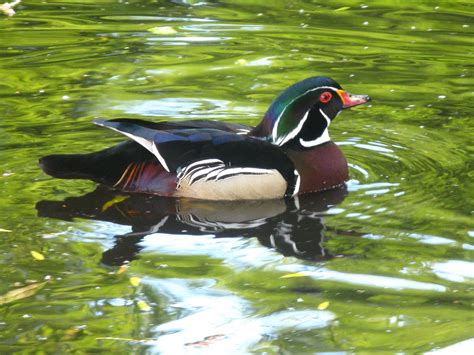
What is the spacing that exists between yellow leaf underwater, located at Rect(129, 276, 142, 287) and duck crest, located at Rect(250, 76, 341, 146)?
2.07 metres

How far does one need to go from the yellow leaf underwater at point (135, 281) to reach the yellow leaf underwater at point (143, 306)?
11.2 inches

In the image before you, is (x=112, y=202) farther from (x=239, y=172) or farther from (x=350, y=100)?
(x=350, y=100)

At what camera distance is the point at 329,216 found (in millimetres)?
7961

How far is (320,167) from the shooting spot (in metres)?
8.52

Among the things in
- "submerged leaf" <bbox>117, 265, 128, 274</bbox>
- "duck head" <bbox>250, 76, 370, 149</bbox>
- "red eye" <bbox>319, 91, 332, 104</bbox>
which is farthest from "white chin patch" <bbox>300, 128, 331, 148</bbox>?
"submerged leaf" <bbox>117, 265, 128, 274</bbox>

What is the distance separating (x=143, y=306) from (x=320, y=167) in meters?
2.45

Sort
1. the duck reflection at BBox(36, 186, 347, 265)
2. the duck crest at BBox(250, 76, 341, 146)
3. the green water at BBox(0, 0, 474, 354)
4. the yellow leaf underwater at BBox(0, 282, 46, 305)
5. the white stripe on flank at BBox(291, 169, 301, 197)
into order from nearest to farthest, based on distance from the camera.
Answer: the green water at BBox(0, 0, 474, 354), the yellow leaf underwater at BBox(0, 282, 46, 305), the duck reflection at BBox(36, 186, 347, 265), the white stripe on flank at BBox(291, 169, 301, 197), the duck crest at BBox(250, 76, 341, 146)

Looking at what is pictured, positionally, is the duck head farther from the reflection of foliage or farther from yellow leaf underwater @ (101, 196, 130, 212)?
the reflection of foliage

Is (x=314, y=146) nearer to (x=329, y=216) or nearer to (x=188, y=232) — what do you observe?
(x=329, y=216)

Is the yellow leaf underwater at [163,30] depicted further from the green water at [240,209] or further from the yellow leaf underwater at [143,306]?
the yellow leaf underwater at [143,306]

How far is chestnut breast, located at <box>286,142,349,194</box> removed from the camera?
8461 millimetres

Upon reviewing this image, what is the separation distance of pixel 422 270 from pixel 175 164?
2.11 metres

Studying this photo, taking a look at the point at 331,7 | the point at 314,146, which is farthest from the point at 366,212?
the point at 331,7

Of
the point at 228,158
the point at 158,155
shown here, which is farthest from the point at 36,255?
the point at 228,158
